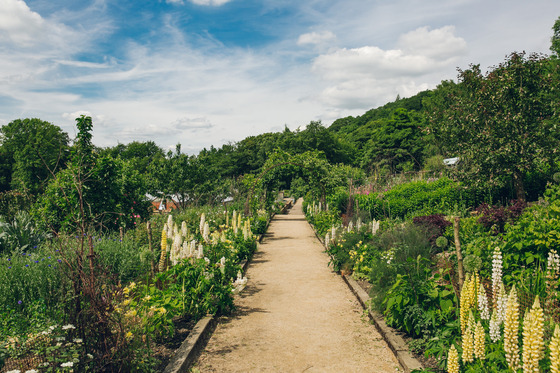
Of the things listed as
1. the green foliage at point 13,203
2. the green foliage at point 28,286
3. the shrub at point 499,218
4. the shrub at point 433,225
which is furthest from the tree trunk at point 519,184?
the green foliage at point 13,203

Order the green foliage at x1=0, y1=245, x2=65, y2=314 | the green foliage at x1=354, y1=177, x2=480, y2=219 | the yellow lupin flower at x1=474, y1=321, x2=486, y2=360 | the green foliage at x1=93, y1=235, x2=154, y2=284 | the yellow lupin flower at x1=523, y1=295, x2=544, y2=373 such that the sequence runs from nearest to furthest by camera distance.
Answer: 1. the yellow lupin flower at x1=523, y1=295, x2=544, y2=373
2. the yellow lupin flower at x1=474, y1=321, x2=486, y2=360
3. the green foliage at x1=0, y1=245, x2=65, y2=314
4. the green foliage at x1=93, y1=235, x2=154, y2=284
5. the green foliage at x1=354, y1=177, x2=480, y2=219

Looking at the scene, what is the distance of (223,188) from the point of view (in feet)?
70.1

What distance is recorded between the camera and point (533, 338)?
229cm

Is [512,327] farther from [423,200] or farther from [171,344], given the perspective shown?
[423,200]

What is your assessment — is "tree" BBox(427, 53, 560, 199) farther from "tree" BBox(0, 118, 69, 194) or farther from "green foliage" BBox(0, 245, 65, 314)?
"tree" BBox(0, 118, 69, 194)

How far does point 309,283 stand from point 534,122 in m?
9.71

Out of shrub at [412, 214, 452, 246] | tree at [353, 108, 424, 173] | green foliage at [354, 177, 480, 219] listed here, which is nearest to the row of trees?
green foliage at [354, 177, 480, 219]

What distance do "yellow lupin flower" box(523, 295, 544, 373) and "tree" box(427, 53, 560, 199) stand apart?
1076cm

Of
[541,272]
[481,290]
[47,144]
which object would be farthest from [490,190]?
[47,144]

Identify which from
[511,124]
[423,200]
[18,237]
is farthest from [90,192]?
[511,124]

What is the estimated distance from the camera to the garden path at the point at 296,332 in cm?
417

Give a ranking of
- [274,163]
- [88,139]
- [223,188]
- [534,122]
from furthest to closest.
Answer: [223,188]
[274,163]
[534,122]
[88,139]

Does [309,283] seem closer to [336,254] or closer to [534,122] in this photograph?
[336,254]

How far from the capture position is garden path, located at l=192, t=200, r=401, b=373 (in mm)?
4172
